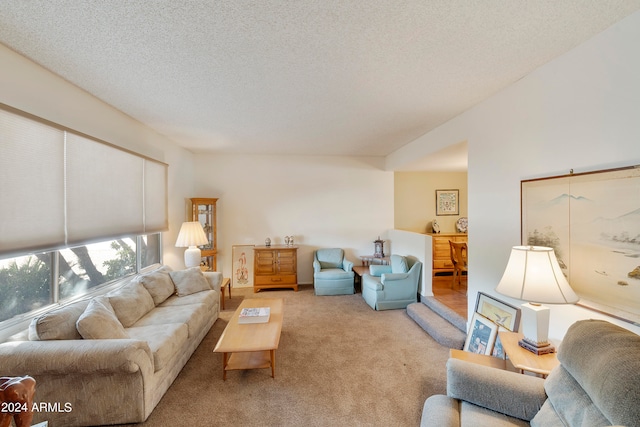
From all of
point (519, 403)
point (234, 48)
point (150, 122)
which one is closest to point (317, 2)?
point (234, 48)

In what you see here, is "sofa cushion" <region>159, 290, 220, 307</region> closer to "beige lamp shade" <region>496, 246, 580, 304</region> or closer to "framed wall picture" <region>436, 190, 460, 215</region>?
"beige lamp shade" <region>496, 246, 580, 304</region>

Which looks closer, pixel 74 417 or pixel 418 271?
pixel 74 417

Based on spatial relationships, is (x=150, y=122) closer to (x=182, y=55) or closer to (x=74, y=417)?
(x=182, y=55)

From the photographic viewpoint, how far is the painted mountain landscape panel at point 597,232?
5.07 ft

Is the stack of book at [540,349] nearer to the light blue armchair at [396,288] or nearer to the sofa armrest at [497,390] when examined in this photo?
the sofa armrest at [497,390]

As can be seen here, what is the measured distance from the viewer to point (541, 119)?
212cm

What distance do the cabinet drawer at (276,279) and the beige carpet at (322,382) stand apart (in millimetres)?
1510

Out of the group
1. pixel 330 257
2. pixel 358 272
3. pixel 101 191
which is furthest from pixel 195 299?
pixel 358 272

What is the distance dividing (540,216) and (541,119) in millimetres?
773

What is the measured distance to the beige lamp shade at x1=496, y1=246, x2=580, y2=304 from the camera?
163 cm

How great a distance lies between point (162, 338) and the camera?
2.27m

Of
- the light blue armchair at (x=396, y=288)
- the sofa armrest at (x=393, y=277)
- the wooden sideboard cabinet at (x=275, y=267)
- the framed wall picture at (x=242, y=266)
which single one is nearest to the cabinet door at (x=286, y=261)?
the wooden sideboard cabinet at (x=275, y=267)

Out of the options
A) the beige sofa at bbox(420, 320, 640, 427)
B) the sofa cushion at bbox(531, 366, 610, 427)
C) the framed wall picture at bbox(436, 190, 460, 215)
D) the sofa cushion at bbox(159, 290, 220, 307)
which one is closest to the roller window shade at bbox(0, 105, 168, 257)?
the sofa cushion at bbox(159, 290, 220, 307)

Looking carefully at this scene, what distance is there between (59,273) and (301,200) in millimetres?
3813
